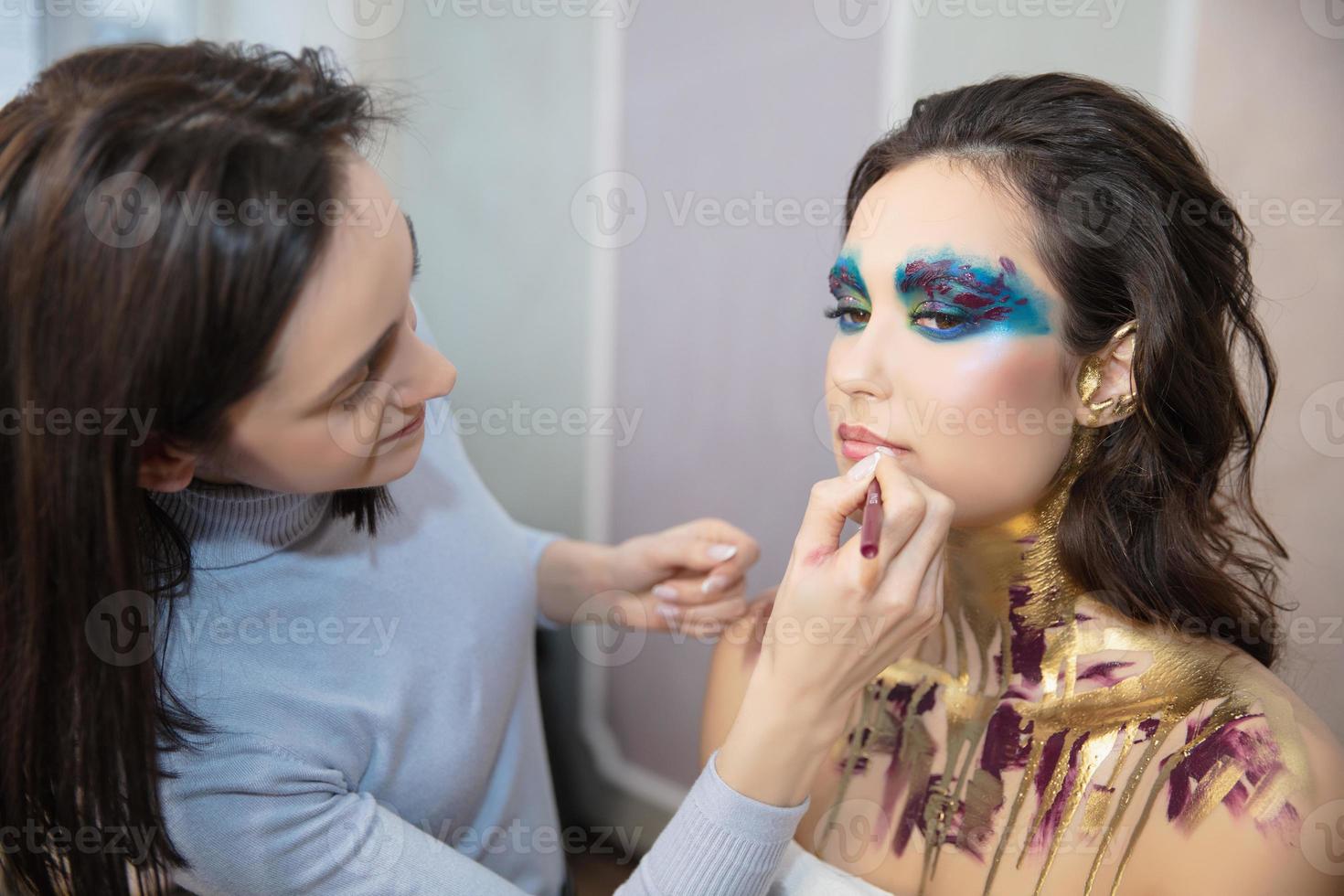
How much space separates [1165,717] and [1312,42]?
0.78 m

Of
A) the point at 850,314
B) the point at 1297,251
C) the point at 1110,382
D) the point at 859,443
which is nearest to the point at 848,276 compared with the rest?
the point at 850,314

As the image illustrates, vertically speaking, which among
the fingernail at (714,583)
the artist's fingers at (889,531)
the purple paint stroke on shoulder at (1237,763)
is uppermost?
the artist's fingers at (889,531)

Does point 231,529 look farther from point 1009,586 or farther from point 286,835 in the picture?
point 1009,586

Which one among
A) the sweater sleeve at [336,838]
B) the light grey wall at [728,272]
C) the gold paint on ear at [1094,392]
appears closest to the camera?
the sweater sleeve at [336,838]

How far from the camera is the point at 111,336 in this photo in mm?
720

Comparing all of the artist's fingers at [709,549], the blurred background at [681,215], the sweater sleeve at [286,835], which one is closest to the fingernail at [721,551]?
the artist's fingers at [709,549]

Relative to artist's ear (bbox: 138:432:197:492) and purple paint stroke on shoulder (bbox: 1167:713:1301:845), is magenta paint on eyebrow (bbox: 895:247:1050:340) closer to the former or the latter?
purple paint stroke on shoulder (bbox: 1167:713:1301:845)

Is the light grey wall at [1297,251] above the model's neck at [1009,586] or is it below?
above

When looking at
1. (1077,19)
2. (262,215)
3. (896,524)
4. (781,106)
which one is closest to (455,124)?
(781,106)

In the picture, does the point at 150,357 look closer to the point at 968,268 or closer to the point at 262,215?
the point at 262,215

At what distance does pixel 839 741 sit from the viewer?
109 cm

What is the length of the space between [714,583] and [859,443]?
267mm

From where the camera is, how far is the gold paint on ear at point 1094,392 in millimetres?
928

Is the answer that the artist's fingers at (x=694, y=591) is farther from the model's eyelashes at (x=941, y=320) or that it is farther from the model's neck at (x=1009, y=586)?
the model's eyelashes at (x=941, y=320)
